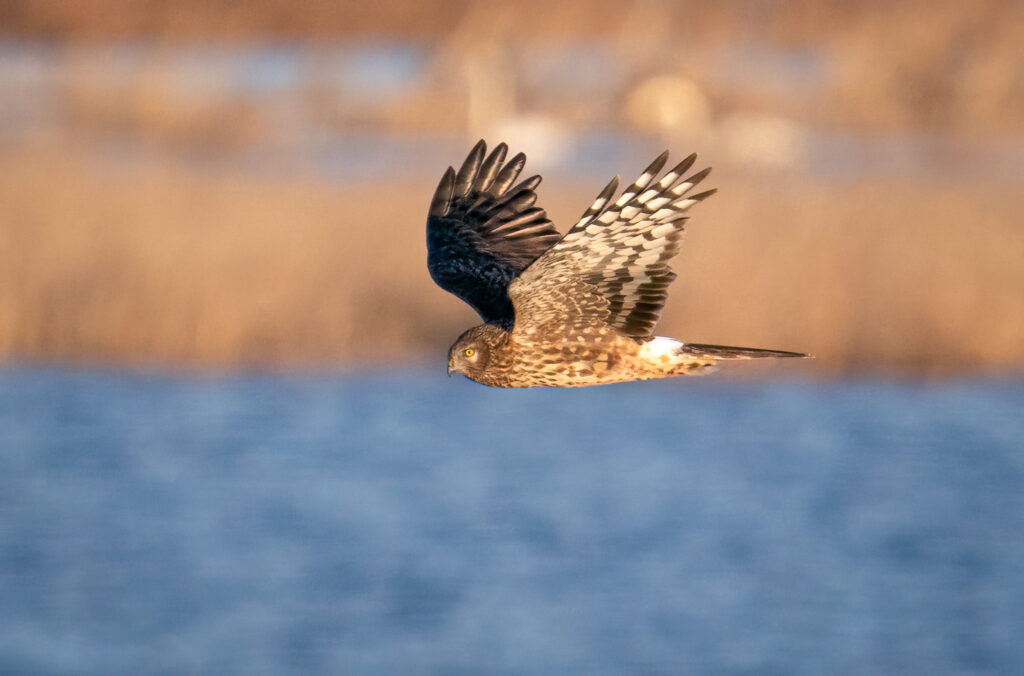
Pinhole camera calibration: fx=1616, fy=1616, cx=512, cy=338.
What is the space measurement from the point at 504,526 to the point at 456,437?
2285mm

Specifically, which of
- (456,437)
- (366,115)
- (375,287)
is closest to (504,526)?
(456,437)

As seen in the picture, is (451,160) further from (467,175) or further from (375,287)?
(467,175)

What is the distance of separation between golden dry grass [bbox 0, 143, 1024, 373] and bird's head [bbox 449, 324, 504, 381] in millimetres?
10206

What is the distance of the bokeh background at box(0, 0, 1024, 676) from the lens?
16719 mm

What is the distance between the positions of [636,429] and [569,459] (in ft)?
4.53

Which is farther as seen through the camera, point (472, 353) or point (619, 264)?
point (472, 353)

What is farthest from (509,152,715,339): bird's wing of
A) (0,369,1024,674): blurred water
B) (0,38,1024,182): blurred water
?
(0,38,1024,182): blurred water

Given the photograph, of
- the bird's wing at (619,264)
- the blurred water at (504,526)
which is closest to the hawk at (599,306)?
the bird's wing at (619,264)

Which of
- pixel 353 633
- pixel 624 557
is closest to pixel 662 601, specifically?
pixel 624 557

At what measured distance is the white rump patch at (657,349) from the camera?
5984 mm

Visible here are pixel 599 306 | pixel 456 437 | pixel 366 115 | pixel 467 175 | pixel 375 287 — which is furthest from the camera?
pixel 366 115

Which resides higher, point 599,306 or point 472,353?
point 599,306

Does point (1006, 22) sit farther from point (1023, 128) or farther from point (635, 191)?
point (635, 191)

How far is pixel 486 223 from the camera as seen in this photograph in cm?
705
